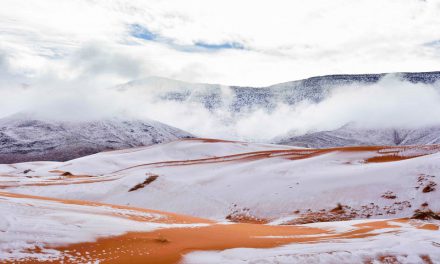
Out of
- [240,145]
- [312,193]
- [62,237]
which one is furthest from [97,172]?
[62,237]

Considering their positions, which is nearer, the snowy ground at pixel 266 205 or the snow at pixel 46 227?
the snow at pixel 46 227

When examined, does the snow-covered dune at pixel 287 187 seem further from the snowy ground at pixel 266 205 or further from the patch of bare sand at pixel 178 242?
the patch of bare sand at pixel 178 242

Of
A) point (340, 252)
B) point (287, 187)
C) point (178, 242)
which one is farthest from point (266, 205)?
point (340, 252)

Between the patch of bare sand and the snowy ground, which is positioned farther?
the snowy ground

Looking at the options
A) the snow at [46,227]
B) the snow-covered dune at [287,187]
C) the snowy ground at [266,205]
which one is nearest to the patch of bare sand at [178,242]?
the snowy ground at [266,205]

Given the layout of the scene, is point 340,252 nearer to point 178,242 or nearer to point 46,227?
point 178,242

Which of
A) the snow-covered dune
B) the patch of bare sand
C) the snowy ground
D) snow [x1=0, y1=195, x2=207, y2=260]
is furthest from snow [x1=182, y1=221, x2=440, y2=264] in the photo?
the snow-covered dune

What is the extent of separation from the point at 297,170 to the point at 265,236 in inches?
889

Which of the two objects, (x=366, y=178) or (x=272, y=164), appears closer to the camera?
(x=366, y=178)

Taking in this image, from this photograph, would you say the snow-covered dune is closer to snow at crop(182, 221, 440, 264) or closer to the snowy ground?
the snowy ground

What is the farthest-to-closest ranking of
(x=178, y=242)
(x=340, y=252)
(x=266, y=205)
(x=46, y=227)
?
1. (x=266, y=205)
2. (x=46, y=227)
3. (x=178, y=242)
4. (x=340, y=252)

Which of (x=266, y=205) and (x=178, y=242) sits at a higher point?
(x=178, y=242)

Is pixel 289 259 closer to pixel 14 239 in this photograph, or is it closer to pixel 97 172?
pixel 14 239

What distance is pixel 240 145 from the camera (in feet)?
309
